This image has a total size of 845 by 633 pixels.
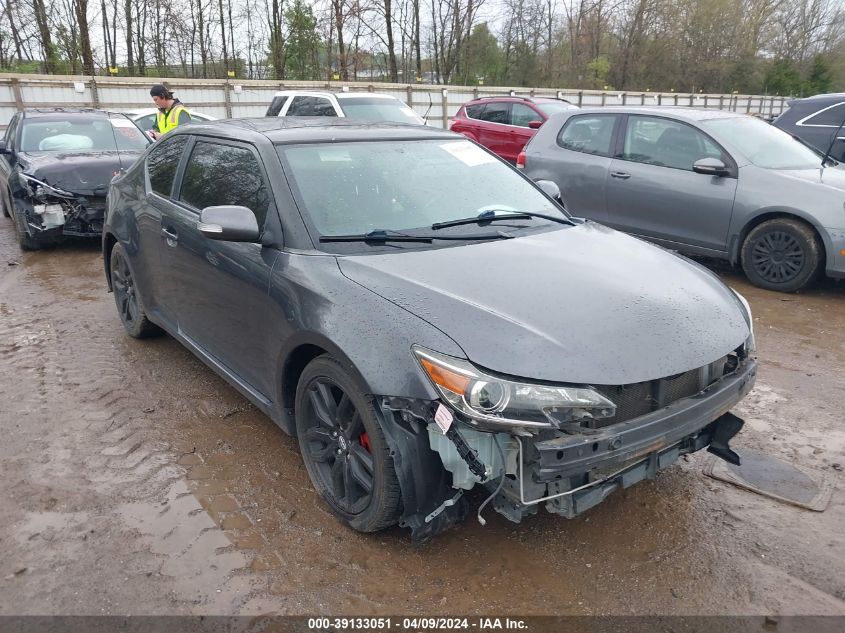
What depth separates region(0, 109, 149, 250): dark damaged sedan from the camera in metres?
7.71

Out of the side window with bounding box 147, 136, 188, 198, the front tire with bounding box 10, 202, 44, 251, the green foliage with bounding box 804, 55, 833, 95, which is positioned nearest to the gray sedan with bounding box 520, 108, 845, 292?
the side window with bounding box 147, 136, 188, 198

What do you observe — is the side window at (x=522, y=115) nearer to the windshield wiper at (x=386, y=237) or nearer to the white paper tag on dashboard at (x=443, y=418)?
the windshield wiper at (x=386, y=237)

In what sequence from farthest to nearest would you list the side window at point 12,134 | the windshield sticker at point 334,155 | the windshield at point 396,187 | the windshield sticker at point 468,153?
the side window at point 12,134 → the windshield sticker at point 468,153 → the windshield sticker at point 334,155 → the windshield at point 396,187

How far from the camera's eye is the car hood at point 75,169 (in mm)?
7731

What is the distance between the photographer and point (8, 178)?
26.9 feet

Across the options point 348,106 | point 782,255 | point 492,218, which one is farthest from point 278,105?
point 492,218

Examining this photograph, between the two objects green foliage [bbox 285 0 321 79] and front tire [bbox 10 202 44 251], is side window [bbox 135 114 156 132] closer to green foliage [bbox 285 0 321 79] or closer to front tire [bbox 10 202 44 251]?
front tire [bbox 10 202 44 251]

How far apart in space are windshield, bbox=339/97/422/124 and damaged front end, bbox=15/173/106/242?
5.38 meters

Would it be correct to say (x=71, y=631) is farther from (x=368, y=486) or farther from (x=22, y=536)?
(x=368, y=486)

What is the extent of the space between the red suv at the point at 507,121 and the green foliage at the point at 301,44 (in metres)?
22.4

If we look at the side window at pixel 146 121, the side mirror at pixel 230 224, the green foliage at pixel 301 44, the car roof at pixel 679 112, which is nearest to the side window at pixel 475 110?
the side window at pixel 146 121

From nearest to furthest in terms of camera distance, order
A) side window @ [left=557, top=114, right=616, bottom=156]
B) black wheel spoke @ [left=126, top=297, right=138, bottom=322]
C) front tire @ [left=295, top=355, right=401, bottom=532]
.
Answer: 1. front tire @ [left=295, top=355, right=401, bottom=532]
2. black wheel spoke @ [left=126, top=297, right=138, bottom=322]
3. side window @ [left=557, top=114, right=616, bottom=156]

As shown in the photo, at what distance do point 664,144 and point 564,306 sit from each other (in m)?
5.06

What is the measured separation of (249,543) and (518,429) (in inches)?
52.5
